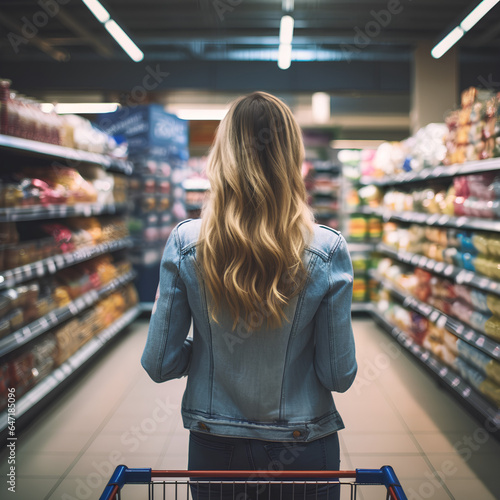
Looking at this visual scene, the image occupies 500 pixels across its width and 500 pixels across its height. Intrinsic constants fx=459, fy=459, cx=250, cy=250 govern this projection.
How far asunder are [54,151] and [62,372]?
176 cm

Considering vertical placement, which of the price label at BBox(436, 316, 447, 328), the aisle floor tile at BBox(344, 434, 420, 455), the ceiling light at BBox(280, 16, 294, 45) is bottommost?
the aisle floor tile at BBox(344, 434, 420, 455)

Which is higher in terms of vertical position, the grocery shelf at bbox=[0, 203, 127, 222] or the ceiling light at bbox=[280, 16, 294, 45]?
the ceiling light at bbox=[280, 16, 294, 45]

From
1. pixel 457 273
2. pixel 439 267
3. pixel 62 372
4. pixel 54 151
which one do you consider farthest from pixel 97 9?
pixel 457 273

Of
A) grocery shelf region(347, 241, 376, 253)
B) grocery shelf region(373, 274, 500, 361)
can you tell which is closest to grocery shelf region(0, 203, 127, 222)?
grocery shelf region(373, 274, 500, 361)

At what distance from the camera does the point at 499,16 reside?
7.64m

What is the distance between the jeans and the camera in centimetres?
118

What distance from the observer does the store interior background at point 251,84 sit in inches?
115

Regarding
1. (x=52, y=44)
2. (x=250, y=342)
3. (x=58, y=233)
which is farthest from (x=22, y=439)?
(x=52, y=44)

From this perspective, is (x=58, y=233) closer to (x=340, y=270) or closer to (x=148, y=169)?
(x=148, y=169)

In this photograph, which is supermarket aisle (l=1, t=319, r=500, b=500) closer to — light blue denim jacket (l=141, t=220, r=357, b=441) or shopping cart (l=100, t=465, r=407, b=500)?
shopping cart (l=100, t=465, r=407, b=500)

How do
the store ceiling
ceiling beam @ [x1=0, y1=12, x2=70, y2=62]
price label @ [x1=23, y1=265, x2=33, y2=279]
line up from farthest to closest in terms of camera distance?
1. ceiling beam @ [x1=0, y1=12, x2=70, y2=62]
2. the store ceiling
3. price label @ [x1=23, y1=265, x2=33, y2=279]

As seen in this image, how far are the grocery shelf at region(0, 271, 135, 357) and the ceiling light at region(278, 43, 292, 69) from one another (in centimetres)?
431

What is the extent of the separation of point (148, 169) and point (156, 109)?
2.75 feet

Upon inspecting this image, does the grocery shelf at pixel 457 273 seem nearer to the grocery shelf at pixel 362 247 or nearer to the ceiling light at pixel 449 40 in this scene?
the grocery shelf at pixel 362 247
